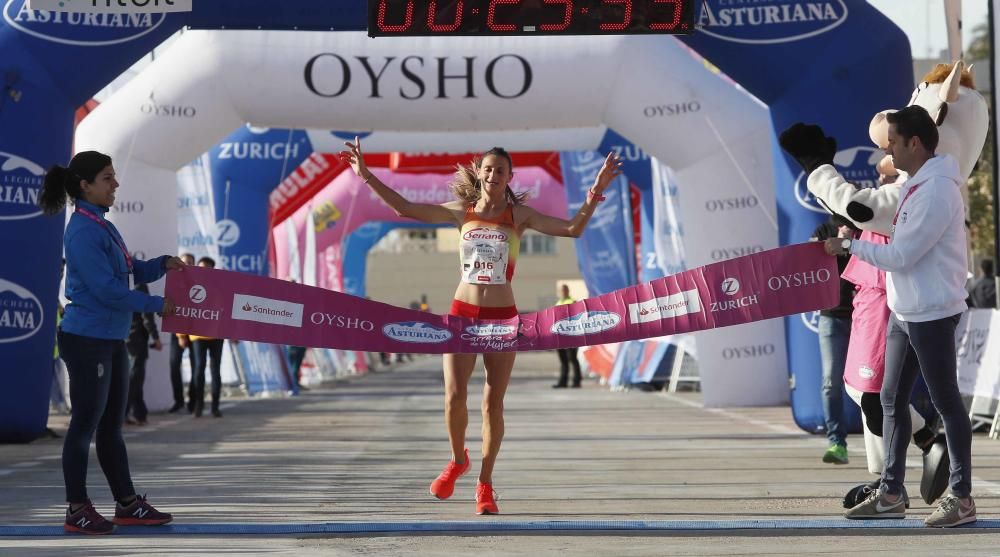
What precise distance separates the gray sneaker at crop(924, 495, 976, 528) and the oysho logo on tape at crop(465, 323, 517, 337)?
2.31m

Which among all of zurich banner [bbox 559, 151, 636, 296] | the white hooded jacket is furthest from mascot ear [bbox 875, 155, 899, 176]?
zurich banner [bbox 559, 151, 636, 296]

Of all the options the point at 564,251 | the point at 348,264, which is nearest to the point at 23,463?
the point at 348,264

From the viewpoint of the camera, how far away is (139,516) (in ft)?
23.0

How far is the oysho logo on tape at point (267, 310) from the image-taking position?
314 inches

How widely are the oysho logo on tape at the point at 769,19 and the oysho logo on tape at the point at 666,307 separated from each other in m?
4.74

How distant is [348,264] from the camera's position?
44.6 m

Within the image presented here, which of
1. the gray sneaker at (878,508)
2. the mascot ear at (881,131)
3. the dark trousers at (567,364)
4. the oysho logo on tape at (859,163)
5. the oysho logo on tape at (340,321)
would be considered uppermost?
the oysho logo on tape at (859,163)

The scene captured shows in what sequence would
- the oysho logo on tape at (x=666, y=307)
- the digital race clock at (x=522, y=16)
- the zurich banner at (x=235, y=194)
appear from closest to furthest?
the oysho logo on tape at (x=666, y=307), the digital race clock at (x=522, y=16), the zurich banner at (x=235, y=194)

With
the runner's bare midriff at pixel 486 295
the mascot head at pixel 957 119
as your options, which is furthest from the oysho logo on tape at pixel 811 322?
the runner's bare midriff at pixel 486 295

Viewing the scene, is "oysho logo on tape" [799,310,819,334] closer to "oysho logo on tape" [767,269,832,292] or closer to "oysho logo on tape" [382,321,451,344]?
"oysho logo on tape" [767,269,832,292]

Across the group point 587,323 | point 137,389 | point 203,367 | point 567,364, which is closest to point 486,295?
point 587,323

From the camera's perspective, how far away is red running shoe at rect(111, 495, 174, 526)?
700cm

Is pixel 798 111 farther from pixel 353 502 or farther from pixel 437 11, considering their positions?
pixel 353 502

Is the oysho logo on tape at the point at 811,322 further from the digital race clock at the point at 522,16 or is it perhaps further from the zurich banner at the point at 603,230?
the zurich banner at the point at 603,230
